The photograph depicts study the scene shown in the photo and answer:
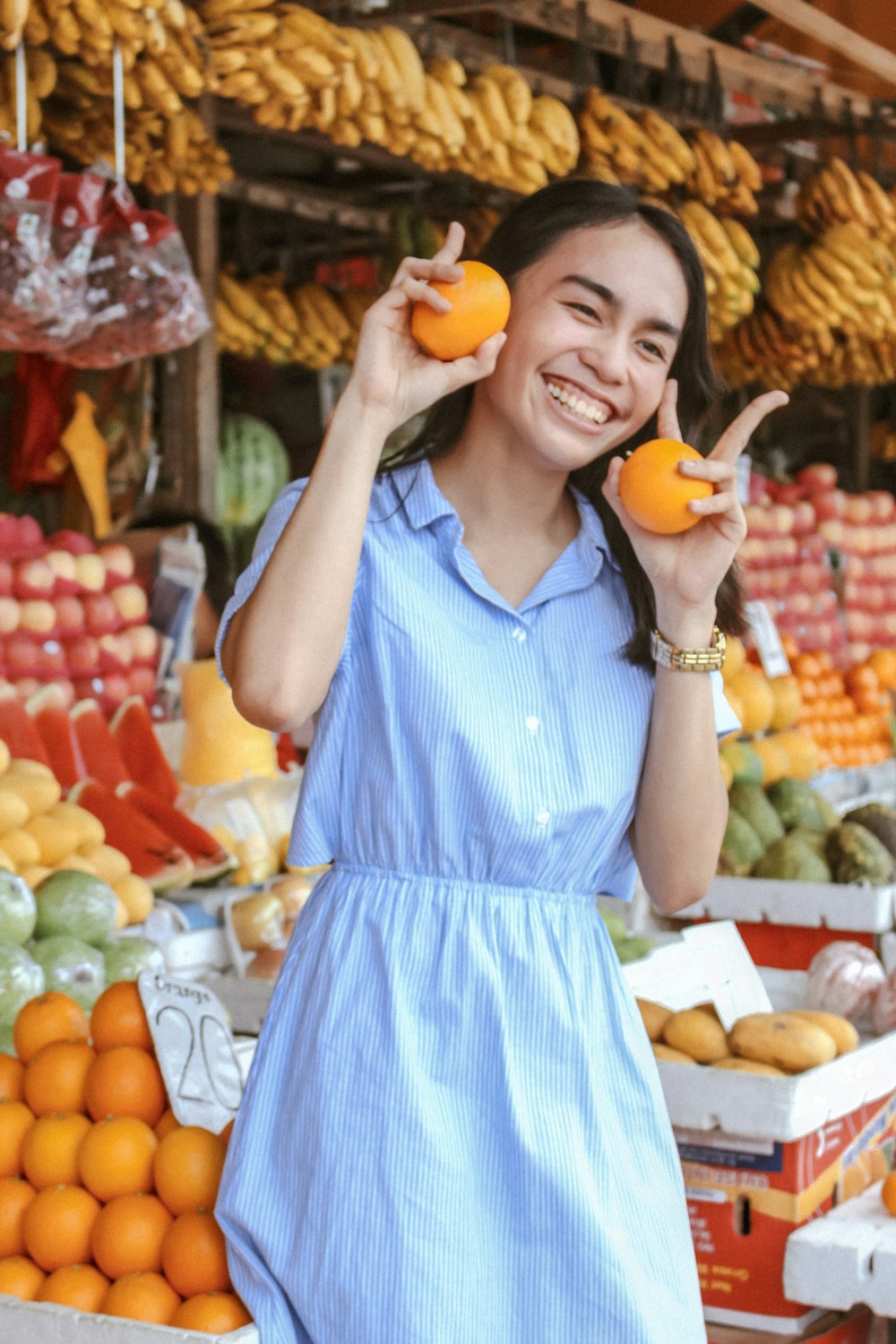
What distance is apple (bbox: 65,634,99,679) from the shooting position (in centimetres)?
419

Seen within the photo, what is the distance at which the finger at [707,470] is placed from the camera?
1644mm

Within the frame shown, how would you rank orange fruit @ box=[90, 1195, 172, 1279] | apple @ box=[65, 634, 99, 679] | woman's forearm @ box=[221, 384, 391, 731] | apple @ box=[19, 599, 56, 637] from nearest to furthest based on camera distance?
woman's forearm @ box=[221, 384, 391, 731]
orange fruit @ box=[90, 1195, 172, 1279]
apple @ box=[19, 599, 56, 637]
apple @ box=[65, 634, 99, 679]

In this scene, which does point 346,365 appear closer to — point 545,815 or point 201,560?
point 201,560

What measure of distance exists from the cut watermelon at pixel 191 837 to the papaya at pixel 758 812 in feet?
4.80

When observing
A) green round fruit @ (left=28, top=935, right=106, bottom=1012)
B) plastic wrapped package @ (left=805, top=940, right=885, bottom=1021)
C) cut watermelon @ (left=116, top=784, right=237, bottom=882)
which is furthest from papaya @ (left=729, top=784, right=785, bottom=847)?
green round fruit @ (left=28, top=935, right=106, bottom=1012)

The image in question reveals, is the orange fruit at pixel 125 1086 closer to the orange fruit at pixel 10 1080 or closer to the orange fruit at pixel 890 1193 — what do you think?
the orange fruit at pixel 10 1080

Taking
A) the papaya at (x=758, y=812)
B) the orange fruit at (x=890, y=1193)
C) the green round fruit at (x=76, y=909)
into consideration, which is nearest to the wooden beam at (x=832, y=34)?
the papaya at (x=758, y=812)

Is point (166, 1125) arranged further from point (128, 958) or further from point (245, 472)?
point (245, 472)

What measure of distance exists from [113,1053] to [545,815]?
0.64 metres

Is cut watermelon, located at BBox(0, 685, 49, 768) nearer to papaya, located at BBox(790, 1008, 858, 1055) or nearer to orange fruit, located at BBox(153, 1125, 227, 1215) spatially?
papaya, located at BBox(790, 1008, 858, 1055)

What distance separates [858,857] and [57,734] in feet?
6.38

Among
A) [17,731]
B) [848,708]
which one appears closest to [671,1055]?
[17,731]

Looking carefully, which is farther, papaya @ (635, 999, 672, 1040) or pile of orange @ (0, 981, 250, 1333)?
papaya @ (635, 999, 672, 1040)

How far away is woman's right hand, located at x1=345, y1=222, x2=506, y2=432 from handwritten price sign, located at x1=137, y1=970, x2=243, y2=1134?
786 millimetres
